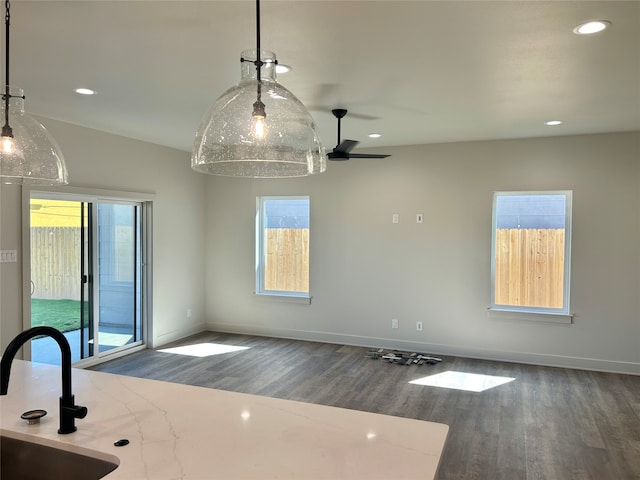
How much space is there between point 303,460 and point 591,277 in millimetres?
4938

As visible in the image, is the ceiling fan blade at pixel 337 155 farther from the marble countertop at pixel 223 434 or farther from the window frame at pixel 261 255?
the marble countertop at pixel 223 434

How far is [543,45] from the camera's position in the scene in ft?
8.39

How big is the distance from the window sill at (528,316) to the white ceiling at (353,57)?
2.19 metres

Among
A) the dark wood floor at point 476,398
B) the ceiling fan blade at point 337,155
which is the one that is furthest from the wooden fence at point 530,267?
the ceiling fan blade at point 337,155

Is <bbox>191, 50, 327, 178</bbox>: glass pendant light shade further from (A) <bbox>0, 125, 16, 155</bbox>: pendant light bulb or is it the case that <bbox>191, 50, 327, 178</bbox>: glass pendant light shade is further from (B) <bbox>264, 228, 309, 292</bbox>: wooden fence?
(B) <bbox>264, 228, 309, 292</bbox>: wooden fence

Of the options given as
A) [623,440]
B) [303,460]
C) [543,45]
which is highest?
[543,45]

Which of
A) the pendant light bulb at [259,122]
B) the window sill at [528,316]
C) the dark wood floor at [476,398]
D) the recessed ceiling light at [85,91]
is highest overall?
the recessed ceiling light at [85,91]

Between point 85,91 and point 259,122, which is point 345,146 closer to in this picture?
point 85,91

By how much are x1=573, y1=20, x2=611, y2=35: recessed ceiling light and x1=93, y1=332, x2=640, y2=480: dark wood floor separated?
272 centimetres

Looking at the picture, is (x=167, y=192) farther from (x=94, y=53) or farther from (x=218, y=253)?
(x=94, y=53)

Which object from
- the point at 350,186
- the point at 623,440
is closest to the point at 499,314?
the point at 623,440

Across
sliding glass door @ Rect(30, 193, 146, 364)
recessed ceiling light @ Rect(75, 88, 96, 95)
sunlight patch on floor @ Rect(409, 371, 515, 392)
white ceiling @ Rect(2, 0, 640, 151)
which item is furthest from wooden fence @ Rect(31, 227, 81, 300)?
sunlight patch on floor @ Rect(409, 371, 515, 392)

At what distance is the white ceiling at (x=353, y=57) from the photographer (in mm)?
2211

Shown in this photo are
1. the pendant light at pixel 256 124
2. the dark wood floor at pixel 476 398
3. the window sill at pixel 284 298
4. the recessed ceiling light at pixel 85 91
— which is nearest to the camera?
the pendant light at pixel 256 124
